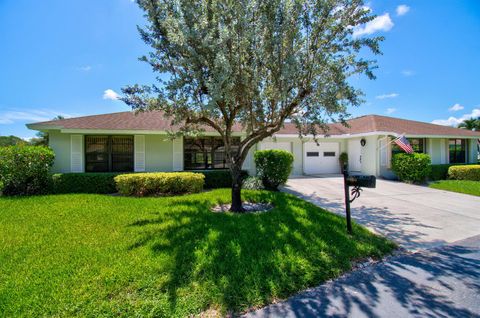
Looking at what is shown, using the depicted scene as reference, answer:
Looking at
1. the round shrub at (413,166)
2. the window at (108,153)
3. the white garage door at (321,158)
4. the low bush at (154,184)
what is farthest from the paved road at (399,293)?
the white garage door at (321,158)

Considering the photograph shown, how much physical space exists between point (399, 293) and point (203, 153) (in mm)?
10262

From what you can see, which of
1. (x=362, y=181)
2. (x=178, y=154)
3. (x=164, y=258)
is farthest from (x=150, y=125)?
(x=362, y=181)

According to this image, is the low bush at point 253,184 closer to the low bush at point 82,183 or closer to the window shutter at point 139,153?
the window shutter at point 139,153

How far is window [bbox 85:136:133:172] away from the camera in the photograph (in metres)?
10.8

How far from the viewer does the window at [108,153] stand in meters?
10.8

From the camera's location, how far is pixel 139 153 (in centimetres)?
1134

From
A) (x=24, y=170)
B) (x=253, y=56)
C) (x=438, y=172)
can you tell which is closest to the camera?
(x=253, y=56)

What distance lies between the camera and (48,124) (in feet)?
Result: 32.2

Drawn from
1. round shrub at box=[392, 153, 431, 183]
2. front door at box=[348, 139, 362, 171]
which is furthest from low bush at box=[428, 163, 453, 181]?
front door at box=[348, 139, 362, 171]

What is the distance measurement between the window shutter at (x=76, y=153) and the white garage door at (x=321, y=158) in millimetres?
12907

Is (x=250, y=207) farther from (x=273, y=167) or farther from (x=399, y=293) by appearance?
(x=399, y=293)

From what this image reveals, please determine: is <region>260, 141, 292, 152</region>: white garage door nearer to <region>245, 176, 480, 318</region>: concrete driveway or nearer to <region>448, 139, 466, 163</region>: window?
<region>245, 176, 480, 318</region>: concrete driveway

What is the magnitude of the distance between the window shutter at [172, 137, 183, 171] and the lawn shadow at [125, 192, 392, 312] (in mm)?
5880

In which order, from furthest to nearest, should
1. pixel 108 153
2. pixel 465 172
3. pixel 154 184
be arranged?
pixel 465 172, pixel 108 153, pixel 154 184
